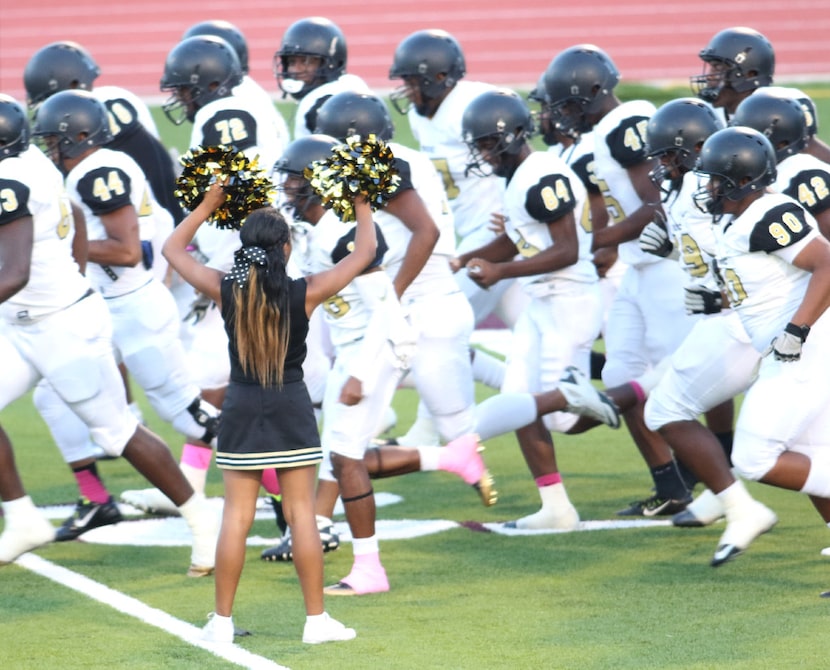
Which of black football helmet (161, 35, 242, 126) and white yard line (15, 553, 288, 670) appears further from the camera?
black football helmet (161, 35, 242, 126)

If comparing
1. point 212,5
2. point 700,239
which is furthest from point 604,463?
point 212,5

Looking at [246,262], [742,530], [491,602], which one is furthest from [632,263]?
[246,262]

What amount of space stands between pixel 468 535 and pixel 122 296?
1.93 metres

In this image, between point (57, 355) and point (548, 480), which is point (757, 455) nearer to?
point (548, 480)

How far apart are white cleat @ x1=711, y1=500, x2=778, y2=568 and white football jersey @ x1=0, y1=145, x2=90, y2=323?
278 centimetres

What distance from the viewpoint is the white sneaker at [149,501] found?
7133mm

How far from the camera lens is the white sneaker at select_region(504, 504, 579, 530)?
6.94 meters

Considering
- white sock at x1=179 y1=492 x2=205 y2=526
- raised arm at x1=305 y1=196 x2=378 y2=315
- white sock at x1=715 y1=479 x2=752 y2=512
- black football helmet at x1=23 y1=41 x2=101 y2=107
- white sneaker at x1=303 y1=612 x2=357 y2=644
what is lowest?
white sneaker at x1=303 y1=612 x2=357 y2=644

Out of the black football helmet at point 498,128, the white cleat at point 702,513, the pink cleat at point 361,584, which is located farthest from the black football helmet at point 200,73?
the white cleat at point 702,513

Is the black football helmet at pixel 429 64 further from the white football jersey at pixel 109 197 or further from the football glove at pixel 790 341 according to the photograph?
the football glove at pixel 790 341

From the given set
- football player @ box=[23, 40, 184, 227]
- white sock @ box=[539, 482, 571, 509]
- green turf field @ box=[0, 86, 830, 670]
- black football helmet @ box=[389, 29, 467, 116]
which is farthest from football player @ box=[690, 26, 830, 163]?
football player @ box=[23, 40, 184, 227]

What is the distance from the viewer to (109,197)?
655 centimetres

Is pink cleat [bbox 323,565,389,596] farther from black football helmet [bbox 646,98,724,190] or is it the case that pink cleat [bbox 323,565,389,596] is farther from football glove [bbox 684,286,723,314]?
black football helmet [bbox 646,98,724,190]

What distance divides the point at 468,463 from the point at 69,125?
2.26 m
